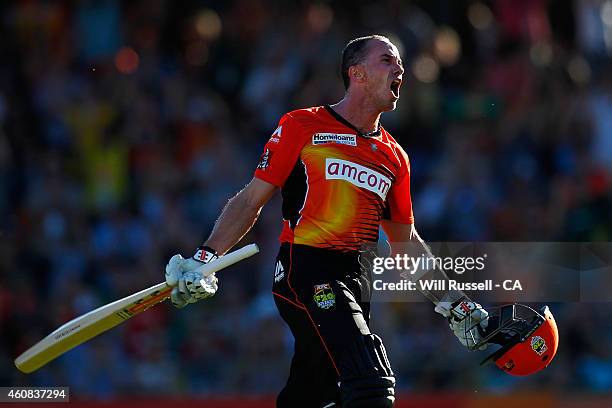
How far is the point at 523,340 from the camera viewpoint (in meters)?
6.39

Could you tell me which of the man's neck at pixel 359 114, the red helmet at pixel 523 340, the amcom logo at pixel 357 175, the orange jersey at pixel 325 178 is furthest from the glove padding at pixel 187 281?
the red helmet at pixel 523 340

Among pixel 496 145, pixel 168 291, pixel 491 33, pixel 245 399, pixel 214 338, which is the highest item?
pixel 491 33

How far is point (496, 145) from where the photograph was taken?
11141 millimetres

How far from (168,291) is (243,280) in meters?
4.53

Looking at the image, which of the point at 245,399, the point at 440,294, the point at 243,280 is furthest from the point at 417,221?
the point at 440,294

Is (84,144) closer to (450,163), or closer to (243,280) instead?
(243,280)

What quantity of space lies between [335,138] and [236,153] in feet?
16.7

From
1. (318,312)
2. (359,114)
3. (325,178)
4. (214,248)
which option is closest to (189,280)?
(214,248)

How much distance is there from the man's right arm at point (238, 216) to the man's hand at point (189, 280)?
115 millimetres

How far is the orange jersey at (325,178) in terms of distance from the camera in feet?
20.7

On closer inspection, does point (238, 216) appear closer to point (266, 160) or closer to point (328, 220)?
point (266, 160)

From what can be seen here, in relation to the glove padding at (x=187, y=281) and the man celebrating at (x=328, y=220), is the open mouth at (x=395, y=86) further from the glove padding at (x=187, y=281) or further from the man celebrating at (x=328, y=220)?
the glove padding at (x=187, y=281)

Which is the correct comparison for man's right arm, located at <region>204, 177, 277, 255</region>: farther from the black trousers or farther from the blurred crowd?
the blurred crowd

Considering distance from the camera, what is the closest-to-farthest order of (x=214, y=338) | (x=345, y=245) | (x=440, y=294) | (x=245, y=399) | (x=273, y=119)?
(x=345, y=245), (x=440, y=294), (x=245, y=399), (x=214, y=338), (x=273, y=119)
